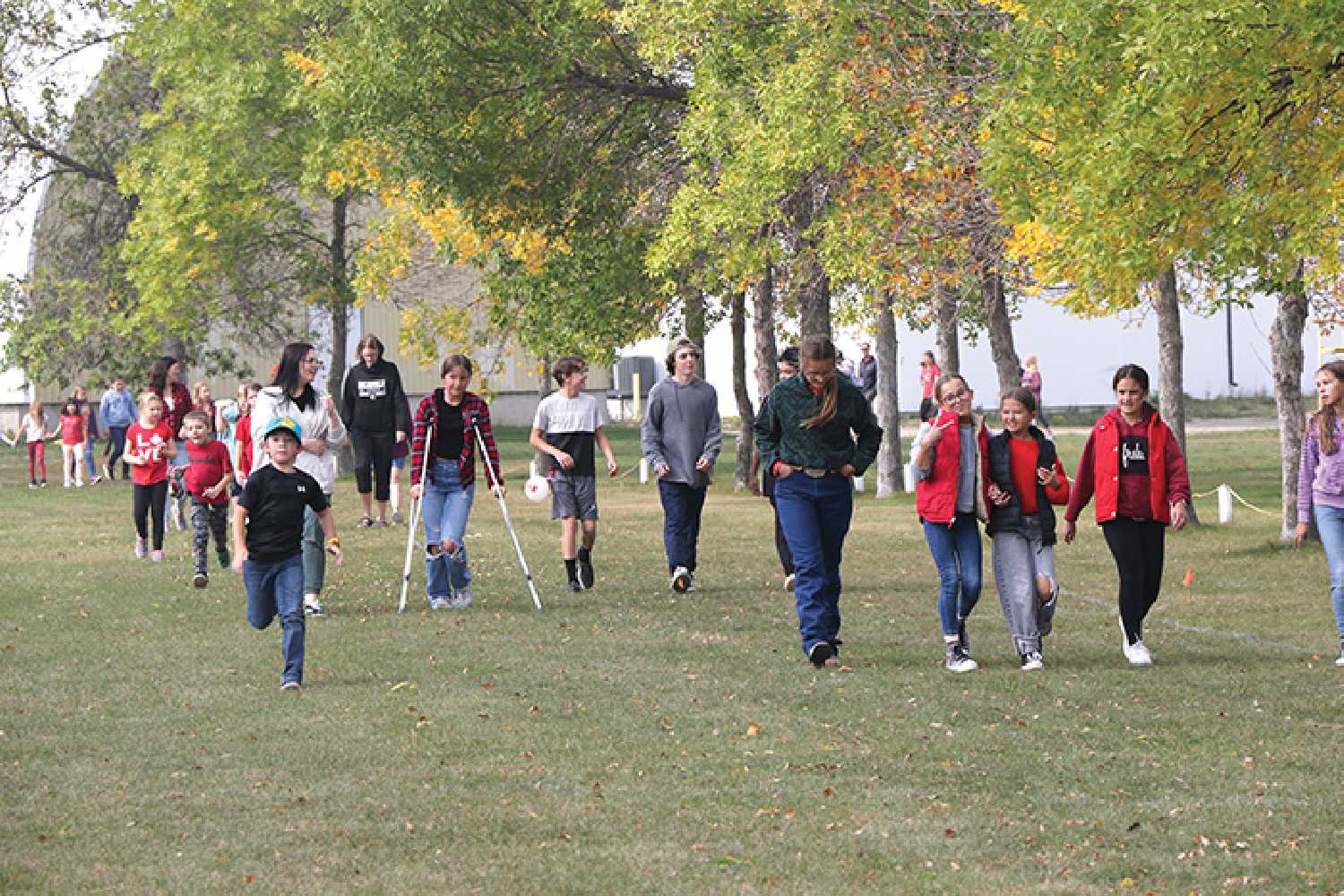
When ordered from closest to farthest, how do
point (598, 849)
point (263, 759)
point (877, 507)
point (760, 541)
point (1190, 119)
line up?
point (598, 849), point (263, 759), point (1190, 119), point (760, 541), point (877, 507)

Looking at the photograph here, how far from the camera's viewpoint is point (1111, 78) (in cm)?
1341

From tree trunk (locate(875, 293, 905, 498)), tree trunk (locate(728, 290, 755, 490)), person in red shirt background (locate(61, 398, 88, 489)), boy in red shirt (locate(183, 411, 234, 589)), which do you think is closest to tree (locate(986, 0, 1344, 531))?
boy in red shirt (locate(183, 411, 234, 589))

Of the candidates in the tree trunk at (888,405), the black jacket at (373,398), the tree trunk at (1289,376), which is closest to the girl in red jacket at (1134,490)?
the tree trunk at (1289,376)

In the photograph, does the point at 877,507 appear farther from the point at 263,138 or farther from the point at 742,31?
the point at 263,138

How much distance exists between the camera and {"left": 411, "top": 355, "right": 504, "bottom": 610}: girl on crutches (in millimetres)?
13875

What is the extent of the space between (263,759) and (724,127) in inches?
538

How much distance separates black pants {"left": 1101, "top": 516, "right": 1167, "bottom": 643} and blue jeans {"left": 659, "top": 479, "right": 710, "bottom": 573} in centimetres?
425

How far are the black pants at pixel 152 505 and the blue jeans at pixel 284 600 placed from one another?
23.4 ft

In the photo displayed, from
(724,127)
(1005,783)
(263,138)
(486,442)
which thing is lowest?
(1005,783)

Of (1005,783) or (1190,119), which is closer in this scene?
(1005,783)

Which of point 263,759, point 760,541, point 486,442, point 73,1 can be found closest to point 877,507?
point 760,541

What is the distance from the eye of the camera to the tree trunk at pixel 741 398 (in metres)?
31.0

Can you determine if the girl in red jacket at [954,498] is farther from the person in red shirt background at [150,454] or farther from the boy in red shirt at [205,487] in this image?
the person in red shirt background at [150,454]

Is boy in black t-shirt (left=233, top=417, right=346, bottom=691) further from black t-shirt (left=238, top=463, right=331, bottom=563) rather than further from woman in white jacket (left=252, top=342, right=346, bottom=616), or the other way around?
woman in white jacket (left=252, top=342, right=346, bottom=616)
